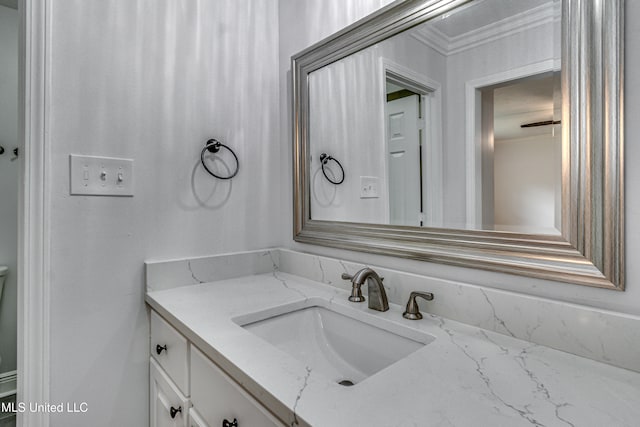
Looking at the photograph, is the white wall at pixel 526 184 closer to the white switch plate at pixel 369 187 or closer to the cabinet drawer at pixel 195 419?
the white switch plate at pixel 369 187

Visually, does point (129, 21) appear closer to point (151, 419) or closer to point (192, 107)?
point (192, 107)

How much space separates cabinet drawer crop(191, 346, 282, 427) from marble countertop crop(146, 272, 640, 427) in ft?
0.10

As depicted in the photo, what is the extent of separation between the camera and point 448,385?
58 centimetres

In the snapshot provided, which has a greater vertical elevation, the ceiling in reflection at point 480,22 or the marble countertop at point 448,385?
the ceiling in reflection at point 480,22

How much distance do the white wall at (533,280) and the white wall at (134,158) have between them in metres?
0.25

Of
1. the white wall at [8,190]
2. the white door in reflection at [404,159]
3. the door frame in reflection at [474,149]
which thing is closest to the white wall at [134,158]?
the white door in reflection at [404,159]

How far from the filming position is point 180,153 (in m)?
1.25

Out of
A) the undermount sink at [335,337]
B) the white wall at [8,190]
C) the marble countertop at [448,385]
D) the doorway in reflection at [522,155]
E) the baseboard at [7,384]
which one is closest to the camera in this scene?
the marble countertop at [448,385]

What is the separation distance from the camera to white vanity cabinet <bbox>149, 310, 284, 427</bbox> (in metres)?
0.65

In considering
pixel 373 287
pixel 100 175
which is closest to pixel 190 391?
pixel 373 287

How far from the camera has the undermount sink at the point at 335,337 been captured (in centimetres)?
87

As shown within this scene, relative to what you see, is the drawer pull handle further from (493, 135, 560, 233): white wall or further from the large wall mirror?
(493, 135, 560, 233): white wall

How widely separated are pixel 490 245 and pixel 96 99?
125 cm

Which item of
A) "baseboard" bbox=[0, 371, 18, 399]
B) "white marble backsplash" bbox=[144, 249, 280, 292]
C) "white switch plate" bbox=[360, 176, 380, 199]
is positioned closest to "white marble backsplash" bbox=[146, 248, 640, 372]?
"white marble backsplash" bbox=[144, 249, 280, 292]
